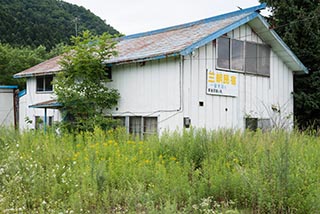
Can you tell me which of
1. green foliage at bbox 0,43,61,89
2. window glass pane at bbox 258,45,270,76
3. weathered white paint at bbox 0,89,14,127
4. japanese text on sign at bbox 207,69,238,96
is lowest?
weathered white paint at bbox 0,89,14,127

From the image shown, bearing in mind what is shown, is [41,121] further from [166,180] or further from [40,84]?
[166,180]

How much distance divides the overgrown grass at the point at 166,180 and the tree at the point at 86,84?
5.80m

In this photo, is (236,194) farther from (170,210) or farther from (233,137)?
(233,137)

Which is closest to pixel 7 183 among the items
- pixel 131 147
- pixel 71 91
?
pixel 131 147

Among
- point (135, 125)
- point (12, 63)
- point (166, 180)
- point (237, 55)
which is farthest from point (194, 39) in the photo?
point (12, 63)

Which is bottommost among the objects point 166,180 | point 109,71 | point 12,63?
point 166,180

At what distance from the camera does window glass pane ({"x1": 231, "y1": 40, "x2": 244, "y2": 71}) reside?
1371cm

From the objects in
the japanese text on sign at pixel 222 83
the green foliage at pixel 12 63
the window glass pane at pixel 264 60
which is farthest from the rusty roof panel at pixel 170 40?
the green foliage at pixel 12 63

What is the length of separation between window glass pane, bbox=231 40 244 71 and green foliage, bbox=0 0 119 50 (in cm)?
2028

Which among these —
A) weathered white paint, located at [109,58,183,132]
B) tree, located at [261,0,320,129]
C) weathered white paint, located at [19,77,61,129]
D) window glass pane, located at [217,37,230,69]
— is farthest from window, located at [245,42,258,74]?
weathered white paint, located at [19,77,61,129]

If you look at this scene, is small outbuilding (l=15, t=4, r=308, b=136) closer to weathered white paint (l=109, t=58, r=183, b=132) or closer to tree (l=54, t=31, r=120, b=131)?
weathered white paint (l=109, t=58, r=183, b=132)

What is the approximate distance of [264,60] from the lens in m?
14.9

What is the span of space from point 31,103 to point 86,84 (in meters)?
6.40

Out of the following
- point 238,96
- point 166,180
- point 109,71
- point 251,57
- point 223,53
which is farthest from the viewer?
point 109,71
